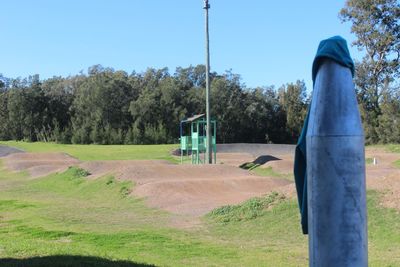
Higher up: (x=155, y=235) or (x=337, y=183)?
(x=337, y=183)

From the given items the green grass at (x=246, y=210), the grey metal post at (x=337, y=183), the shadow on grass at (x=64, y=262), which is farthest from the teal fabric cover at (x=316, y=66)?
the green grass at (x=246, y=210)

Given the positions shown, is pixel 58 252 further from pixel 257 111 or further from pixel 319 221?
pixel 257 111

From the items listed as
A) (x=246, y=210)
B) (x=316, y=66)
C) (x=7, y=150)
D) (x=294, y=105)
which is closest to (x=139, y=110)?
(x=294, y=105)

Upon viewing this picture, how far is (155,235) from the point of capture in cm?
1002

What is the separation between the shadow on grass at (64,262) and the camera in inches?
252

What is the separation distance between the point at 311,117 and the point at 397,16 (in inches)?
2140

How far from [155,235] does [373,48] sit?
48243 mm

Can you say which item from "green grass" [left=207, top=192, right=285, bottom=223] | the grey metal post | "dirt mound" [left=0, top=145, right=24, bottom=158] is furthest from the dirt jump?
"dirt mound" [left=0, top=145, right=24, bottom=158]

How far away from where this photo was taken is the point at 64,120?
227 feet

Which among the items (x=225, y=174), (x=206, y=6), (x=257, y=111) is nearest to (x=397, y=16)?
(x=257, y=111)

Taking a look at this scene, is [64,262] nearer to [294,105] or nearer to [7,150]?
[7,150]

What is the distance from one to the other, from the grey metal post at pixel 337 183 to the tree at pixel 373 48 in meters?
51.3

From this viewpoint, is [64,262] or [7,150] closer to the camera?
[64,262]

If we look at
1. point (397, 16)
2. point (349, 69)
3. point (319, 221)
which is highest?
point (397, 16)
